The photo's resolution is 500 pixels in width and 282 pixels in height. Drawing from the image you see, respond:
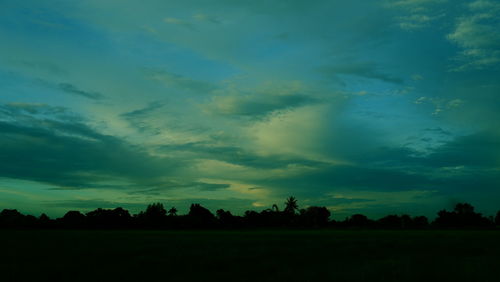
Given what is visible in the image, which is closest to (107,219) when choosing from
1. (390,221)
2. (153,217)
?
(153,217)

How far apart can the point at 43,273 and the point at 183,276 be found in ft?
22.4

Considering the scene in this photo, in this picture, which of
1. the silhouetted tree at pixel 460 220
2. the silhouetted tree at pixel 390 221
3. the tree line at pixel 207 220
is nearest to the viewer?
the tree line at pixel 207 220

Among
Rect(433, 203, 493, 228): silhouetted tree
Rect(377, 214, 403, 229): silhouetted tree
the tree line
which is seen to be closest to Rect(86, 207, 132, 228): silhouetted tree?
the tree line

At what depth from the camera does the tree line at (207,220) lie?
118m

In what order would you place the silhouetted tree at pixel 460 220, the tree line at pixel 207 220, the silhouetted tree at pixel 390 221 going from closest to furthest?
the tree line at pixel 207 220
the silhouetted tree at pixel 460 220
the silhouetted tree at pixel 390 221

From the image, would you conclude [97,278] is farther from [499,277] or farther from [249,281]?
[499,277]

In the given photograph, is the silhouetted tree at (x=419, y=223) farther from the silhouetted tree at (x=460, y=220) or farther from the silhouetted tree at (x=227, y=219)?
the silhouetted tree at (x=227, y=219)

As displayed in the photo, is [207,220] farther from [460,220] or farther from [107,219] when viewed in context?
[460,220]

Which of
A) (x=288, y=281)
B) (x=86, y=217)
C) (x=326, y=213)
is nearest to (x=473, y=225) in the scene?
(x=326, y=213)

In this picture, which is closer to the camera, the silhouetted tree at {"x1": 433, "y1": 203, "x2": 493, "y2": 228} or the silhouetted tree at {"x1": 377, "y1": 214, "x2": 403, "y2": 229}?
the silhouetted tree at {"x1": 433, "y1": 203, "x2": 493, "y2": 228}

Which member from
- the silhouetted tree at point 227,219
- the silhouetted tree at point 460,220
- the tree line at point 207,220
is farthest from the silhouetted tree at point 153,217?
the silhouetted tree at point 460,220

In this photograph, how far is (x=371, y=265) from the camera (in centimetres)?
2317

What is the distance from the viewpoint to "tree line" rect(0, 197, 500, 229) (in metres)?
118

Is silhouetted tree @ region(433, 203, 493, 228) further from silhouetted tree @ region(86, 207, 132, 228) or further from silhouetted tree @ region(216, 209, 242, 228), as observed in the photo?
silhouetted tree @ region(86, 207, 132, 228)
